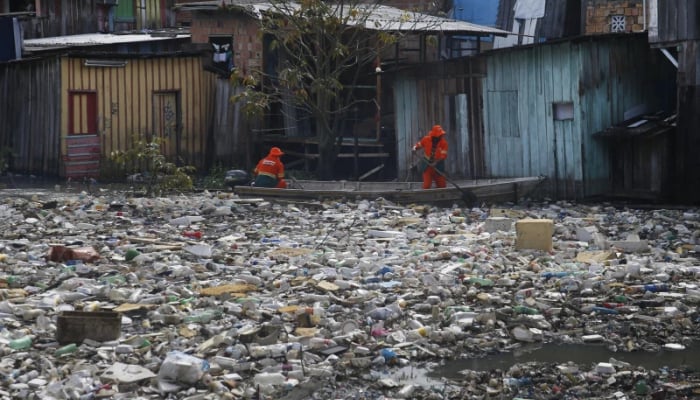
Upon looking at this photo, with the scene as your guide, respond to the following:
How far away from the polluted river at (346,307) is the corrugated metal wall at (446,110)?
5289 millimetres

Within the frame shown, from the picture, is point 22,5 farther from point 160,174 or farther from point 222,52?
point 160,174

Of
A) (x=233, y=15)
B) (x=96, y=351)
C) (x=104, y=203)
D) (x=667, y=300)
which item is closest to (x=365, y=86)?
(x=233, y=15)

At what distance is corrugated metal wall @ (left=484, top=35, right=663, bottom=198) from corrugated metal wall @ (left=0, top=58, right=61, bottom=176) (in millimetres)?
9272

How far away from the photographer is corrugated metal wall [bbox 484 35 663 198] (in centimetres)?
2000

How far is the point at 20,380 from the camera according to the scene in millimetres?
8242

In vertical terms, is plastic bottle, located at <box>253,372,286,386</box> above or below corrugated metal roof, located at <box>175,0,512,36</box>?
below

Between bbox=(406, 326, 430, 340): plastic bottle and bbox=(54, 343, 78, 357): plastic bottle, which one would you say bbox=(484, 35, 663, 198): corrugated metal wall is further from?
bbox=(54, 343, 78, 357): plastic bottle

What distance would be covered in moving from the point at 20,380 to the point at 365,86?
640 inches

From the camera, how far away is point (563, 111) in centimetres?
2030

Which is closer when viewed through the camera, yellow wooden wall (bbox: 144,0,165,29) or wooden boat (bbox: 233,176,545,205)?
wooden boat (bbox: 233,176,545,205)

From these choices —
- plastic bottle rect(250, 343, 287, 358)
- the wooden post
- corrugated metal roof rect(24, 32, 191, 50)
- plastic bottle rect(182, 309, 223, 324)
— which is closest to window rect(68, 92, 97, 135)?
corrugated metal roof rect(24, 32, 191, 50)

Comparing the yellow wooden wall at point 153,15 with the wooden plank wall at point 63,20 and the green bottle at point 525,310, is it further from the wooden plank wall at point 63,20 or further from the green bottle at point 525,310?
the green bottle at point 525,310

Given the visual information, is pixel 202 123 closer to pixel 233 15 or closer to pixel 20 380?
pixel 233 15

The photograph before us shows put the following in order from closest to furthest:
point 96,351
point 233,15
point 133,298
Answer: point 96,351 → point 133,298 → point 233,15
